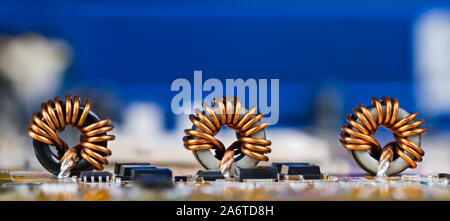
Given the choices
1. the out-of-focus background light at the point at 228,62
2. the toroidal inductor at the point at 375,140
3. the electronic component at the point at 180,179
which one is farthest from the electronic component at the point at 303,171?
the out-of-focus background light at the point at 228,62

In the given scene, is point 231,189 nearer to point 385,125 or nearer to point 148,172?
point 148,172

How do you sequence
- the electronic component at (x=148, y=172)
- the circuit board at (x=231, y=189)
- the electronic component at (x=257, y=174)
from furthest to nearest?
the electronic component at (x=257, y=174) < the electronic component at (x=148, y=172) < the circuit board at (x=231, y=189)

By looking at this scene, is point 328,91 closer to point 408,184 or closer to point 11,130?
point 408,184

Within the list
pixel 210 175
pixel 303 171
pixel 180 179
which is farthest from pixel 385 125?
pixel 180 179

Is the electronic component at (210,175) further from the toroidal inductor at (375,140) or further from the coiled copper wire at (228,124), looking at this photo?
the toroidal inductor at (375,140)
